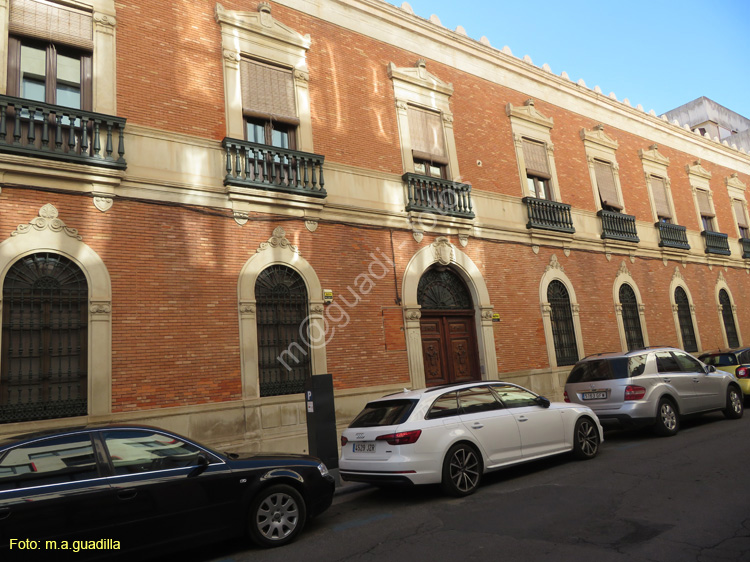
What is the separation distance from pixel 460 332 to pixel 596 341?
5312 millimetres

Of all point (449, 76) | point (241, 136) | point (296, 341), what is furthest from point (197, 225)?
point (449, 76)

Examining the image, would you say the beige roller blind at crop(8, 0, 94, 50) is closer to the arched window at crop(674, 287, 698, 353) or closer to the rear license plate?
the rear license plate

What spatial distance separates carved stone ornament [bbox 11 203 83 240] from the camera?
8.20 metres

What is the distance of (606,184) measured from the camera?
18.2 meters

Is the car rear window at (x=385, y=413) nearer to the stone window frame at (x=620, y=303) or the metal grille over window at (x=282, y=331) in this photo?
the metal grille over window at (x=282, y=331)

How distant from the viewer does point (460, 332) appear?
43.8 ft

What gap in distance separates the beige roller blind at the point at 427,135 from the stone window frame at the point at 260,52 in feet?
9.97

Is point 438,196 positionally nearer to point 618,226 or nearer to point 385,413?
point 385,413

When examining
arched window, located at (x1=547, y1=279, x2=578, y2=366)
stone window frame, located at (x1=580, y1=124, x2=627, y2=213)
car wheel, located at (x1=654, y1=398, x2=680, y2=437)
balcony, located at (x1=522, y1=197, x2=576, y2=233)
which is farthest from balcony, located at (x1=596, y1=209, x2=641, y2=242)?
car wheel, located at (x1=654, y1=398, x2=680, y2=437)

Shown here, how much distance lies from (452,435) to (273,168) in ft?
21.7

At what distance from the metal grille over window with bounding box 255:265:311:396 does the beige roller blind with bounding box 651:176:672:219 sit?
15.6 meters

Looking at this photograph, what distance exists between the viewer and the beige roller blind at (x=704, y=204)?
2219 centimetres

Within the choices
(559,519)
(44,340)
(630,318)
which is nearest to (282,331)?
(44,340)

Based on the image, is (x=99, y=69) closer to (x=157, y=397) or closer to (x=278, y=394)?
(x=157, y=397)
